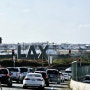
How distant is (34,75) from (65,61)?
67277 millimetres

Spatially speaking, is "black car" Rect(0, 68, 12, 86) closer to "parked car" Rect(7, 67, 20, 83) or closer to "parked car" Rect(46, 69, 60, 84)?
"parked car" Rect(7, 67, 20, 83)

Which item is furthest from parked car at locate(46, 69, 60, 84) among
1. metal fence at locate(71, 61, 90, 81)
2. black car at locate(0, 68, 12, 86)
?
black car at locate(0, 68, 12, 86)

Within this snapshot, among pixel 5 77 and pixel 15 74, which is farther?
pixel 15 74

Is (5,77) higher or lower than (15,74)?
higher

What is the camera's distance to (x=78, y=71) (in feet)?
145

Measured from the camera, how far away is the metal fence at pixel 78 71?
43281 millimetres

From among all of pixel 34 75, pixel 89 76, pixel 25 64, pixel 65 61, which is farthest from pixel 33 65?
pixel 34 75

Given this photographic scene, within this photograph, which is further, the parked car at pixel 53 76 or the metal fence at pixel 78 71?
the parked car at pixel 53 76

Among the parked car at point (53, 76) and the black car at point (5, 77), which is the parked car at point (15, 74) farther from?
the black car at point (5, 77)

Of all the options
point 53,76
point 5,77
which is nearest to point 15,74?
point 53,76

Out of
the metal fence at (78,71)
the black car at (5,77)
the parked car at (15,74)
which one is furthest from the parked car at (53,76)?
the black car at (5,77)

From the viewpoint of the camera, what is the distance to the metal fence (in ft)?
142

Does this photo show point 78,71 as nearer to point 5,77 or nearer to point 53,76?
point 5,77

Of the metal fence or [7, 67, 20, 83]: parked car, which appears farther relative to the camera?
[7, 67, 20, 83]: parked car
